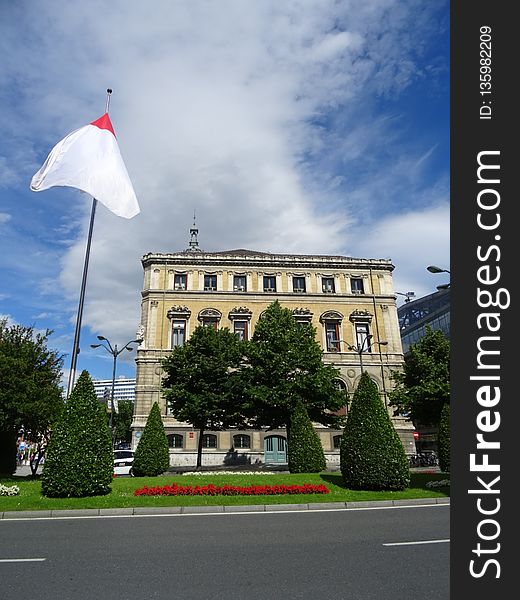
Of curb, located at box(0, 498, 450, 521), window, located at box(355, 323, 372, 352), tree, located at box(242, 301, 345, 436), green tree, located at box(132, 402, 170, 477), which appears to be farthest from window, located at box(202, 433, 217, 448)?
curb, located at box(0, 498, 450, 521)

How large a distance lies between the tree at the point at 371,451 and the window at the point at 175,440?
24.5 metres

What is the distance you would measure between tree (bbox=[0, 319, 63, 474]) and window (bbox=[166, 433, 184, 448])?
16282 millimetres

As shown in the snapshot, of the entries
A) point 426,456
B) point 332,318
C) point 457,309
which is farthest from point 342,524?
point 332,318

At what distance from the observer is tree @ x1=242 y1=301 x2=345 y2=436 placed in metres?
25.7

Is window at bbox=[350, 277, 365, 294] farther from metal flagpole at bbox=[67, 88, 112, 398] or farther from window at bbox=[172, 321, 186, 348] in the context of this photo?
metal flagpole at bbox=[67, 88, 112, 398]

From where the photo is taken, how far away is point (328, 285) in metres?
44.9

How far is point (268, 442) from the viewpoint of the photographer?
126ft

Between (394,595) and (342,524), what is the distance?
5.25m

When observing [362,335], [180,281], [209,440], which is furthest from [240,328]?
[362,335]

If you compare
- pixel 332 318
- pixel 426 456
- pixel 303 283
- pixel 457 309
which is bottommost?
pixel 426 456

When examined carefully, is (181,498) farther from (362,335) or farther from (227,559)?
(362,335)

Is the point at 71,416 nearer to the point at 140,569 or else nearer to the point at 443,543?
the point at 140,569

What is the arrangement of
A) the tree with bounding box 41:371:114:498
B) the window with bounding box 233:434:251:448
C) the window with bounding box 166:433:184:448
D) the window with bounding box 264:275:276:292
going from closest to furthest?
the tree with bounding box 41:371:114:498
the window with bounding box 166:433:184:448
the window with bounding box 233:434:251:448
the window with bounding box 264:275:276:292

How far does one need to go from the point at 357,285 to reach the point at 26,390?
33.7 metres
